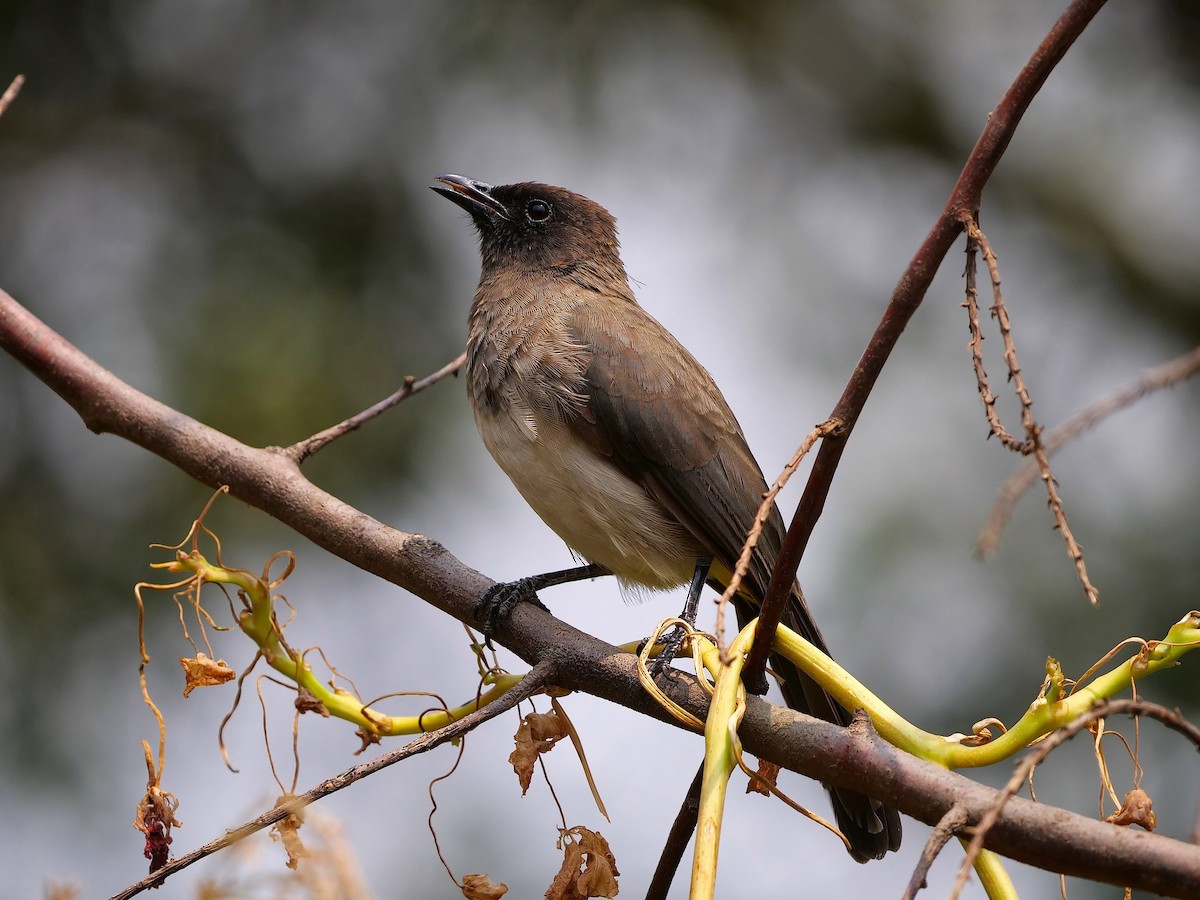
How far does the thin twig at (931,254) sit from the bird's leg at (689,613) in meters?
0.71

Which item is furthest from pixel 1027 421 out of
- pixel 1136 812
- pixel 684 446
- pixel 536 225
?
pixel 536 225

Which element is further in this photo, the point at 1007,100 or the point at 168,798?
the point at 168,798

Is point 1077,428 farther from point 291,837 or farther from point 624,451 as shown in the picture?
point 624,451

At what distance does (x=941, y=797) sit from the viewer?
72.0 inches

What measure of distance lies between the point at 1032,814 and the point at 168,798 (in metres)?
1.33

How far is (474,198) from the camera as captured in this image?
4426 mm

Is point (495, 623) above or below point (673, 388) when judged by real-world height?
below

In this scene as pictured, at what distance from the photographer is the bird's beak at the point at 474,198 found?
174 inches

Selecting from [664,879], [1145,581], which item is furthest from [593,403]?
[1145,581]

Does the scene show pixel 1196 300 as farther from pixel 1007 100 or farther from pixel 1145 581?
pixel 1007 100

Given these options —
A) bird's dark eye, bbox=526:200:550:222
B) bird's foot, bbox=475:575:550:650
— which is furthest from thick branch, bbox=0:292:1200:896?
bird's dark eye, bbox=526:200:550:222

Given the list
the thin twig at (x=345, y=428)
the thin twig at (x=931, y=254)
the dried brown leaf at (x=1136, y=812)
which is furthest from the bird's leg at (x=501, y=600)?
the dried brown leaf at (x=1136, y=812)

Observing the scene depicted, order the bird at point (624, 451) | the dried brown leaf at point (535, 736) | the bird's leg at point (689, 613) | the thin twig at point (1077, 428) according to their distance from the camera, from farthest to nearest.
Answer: the bird at point (624, 451)
the bird's leg at point (689, 613)
the dried brown leaf at point (535, 736)
the thin twig at point (1077, 428)

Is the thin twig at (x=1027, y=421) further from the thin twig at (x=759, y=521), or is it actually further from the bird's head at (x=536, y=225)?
the bird's head at (x=536, y=225)
